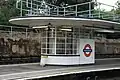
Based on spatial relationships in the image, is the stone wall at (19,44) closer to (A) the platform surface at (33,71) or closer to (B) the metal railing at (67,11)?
(B) the metal railing at (67,11)

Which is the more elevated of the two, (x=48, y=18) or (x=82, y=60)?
(x=48, y=18)

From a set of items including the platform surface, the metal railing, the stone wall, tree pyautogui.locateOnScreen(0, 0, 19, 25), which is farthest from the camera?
tree pyautogui.locateOnScreen(0, 0, 19, 25)

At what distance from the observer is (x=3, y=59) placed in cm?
1644

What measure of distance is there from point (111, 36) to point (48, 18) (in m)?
17.3

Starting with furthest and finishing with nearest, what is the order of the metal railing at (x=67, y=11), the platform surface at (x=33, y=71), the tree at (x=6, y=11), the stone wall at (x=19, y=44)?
the tree at (x=6, y=11), the stone wall at (x=19, y=44), the metal railing at (x=67, y=11), the platform surface at (x=33, y=71)

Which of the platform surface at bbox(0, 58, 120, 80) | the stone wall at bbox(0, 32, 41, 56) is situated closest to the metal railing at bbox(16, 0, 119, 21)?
the stone wall at bbox(0, 32, 41, 56)

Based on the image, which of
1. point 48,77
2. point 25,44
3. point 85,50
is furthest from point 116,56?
point 48,77

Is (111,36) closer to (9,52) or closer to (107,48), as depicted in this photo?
(107,48)

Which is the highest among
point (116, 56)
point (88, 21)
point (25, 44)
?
point (88, 21)

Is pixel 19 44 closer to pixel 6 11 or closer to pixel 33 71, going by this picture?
pixel 33 71

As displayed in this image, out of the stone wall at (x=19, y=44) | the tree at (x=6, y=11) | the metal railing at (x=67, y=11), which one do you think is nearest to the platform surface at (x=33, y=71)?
the stone wall at (x=19, y=44)

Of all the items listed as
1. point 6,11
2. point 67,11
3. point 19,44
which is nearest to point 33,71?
point 19,44

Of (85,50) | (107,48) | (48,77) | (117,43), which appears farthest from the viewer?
(117,43)

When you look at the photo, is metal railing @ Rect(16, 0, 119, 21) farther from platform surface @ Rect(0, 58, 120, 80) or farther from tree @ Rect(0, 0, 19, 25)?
platform surface @ Rect(0, 58, 120, 80)
